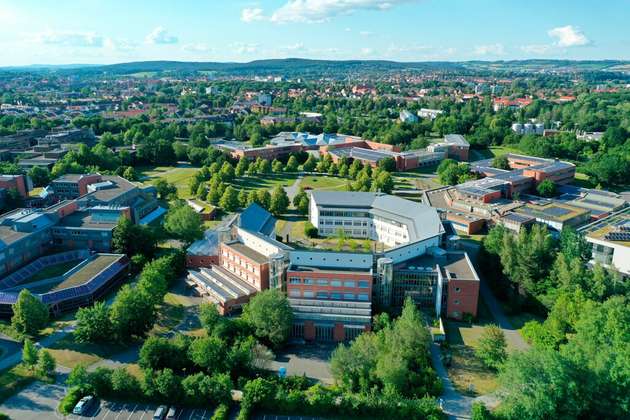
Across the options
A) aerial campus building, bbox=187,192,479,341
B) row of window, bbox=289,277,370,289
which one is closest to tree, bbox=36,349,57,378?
aerial campus building, bbox=187,192,479,341

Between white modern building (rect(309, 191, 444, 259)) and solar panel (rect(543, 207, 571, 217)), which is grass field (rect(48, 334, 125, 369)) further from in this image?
solar panel (rect(543, 207, 571, 217))

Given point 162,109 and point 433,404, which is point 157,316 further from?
point 162,109

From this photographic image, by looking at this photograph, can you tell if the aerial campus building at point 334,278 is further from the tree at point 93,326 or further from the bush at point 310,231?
the bush at point 310,231

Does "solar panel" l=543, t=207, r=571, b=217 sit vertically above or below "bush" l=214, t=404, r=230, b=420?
above

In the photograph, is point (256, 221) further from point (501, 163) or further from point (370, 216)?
point (501, 163)

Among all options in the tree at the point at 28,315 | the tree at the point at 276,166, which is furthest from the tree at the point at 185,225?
the tree at the point at 276,166

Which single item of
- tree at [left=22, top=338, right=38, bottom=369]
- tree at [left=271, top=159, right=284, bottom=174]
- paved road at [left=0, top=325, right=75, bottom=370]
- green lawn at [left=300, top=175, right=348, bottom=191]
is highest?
tree at [left=271, top=159, right=284, bottom=174]

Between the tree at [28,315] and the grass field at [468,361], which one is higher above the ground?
the tree at [28,315]
